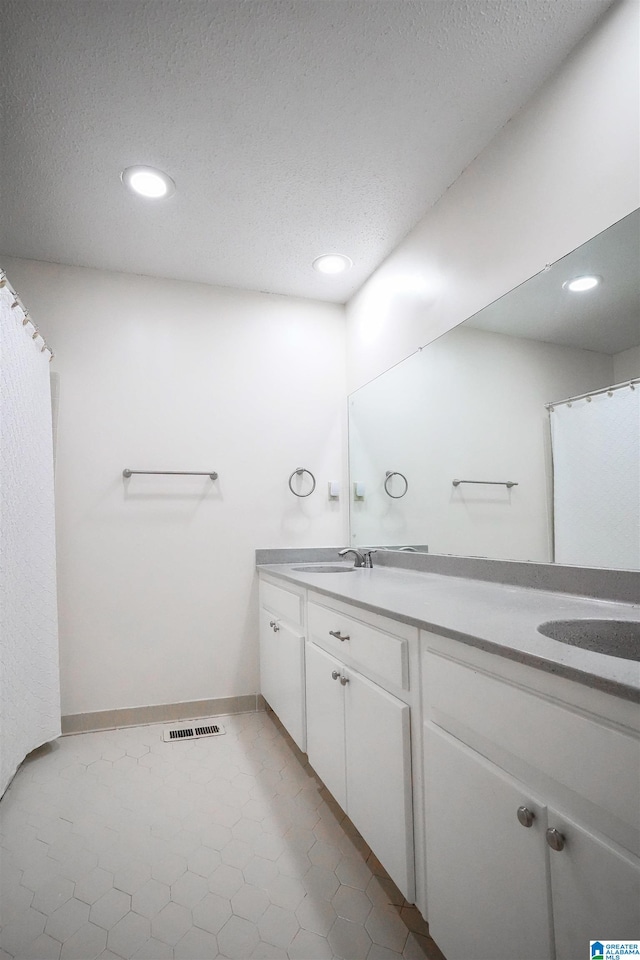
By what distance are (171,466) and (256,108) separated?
5.27 feet

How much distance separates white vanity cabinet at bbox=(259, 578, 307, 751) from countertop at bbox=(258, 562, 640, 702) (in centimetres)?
16

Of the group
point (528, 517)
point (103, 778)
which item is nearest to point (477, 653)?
point (528, 517)

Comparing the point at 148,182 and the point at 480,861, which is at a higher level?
the point at 148,182

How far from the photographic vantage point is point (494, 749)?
2.81 feet

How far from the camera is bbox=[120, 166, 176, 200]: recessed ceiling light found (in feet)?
5.99

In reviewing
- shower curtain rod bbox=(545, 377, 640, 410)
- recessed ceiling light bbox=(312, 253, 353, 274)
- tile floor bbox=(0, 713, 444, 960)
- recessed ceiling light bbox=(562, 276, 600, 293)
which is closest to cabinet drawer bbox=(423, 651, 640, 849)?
tile floor bbox=(0, 713, 444, 960)

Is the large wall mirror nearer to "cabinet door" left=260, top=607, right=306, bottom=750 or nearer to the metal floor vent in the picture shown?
"cabinet door" left=260, top=607, right=306, bottom=750

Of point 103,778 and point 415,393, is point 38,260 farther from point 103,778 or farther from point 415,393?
point 103,778

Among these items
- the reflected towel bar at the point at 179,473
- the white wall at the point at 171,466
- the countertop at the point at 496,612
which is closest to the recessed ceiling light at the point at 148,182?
the white wall at the point at 171,466

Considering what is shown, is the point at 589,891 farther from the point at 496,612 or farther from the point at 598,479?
the point at 598,479

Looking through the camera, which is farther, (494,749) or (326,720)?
(326,720)

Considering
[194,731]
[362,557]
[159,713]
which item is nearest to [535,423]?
[362,557]

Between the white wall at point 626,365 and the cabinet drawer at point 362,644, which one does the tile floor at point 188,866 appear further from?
the white wall at point 626,365

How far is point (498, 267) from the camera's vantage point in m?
1.69
